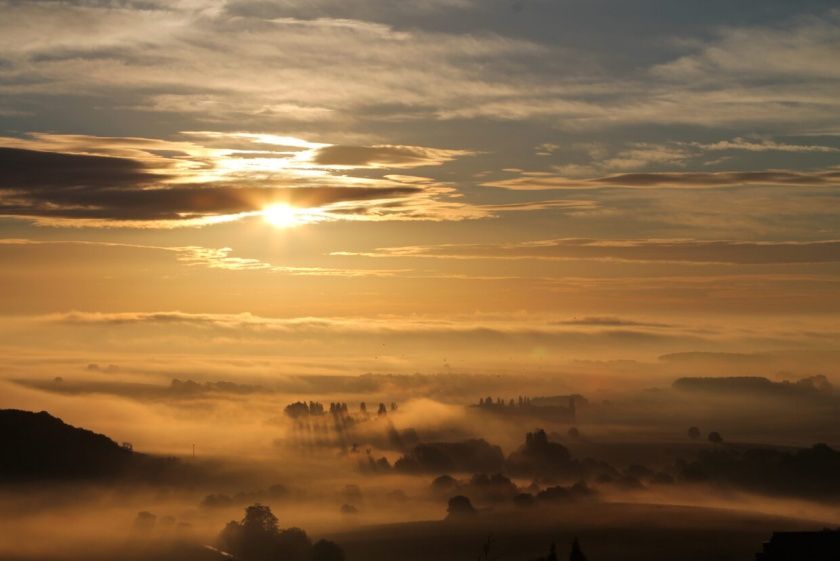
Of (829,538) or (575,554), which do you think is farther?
(575,554)

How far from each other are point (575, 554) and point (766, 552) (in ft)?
131

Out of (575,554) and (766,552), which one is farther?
(575,554)

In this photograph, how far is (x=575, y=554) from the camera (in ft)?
575

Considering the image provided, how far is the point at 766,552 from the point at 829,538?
40.9ft

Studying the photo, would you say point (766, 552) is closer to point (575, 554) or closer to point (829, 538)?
point (829, 538)

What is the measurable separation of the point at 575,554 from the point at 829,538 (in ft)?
141

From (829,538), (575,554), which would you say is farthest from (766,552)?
(575,554)

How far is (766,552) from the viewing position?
14312 cm

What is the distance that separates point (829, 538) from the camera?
149 m
